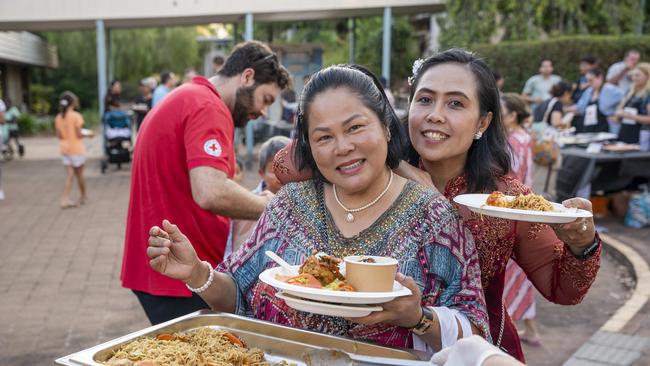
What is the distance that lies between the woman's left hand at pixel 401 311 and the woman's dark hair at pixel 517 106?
4.40 meters

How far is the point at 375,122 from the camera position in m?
2.16

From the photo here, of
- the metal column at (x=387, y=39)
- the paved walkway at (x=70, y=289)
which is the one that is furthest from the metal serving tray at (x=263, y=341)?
the metal column at (x=387, y=39)

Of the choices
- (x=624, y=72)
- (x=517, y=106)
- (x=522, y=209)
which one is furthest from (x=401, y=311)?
(x=624, y=72)

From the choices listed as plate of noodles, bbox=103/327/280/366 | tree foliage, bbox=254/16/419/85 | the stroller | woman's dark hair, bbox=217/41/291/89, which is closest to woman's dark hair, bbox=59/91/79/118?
the stroller

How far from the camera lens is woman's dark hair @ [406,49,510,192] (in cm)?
245

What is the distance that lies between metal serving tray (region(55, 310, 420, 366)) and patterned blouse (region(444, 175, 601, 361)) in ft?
1.96

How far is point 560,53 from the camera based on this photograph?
16.8m

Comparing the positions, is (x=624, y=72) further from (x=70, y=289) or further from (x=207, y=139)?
(x=207, y=139)

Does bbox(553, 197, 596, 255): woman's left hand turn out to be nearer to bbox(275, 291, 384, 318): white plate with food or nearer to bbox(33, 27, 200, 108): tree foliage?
bbox(275, 291, 384, 318): white plate with food

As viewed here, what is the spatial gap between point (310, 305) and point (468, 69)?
1.18m

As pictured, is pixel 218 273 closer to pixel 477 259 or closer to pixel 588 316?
pixel 477 259

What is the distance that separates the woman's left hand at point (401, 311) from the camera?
180 cm

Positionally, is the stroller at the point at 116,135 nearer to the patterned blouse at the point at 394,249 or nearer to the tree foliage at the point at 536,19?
the tree foliage at the point at 536,19

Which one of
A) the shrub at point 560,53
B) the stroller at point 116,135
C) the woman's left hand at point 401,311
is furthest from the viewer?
the shrub at point 560,53
